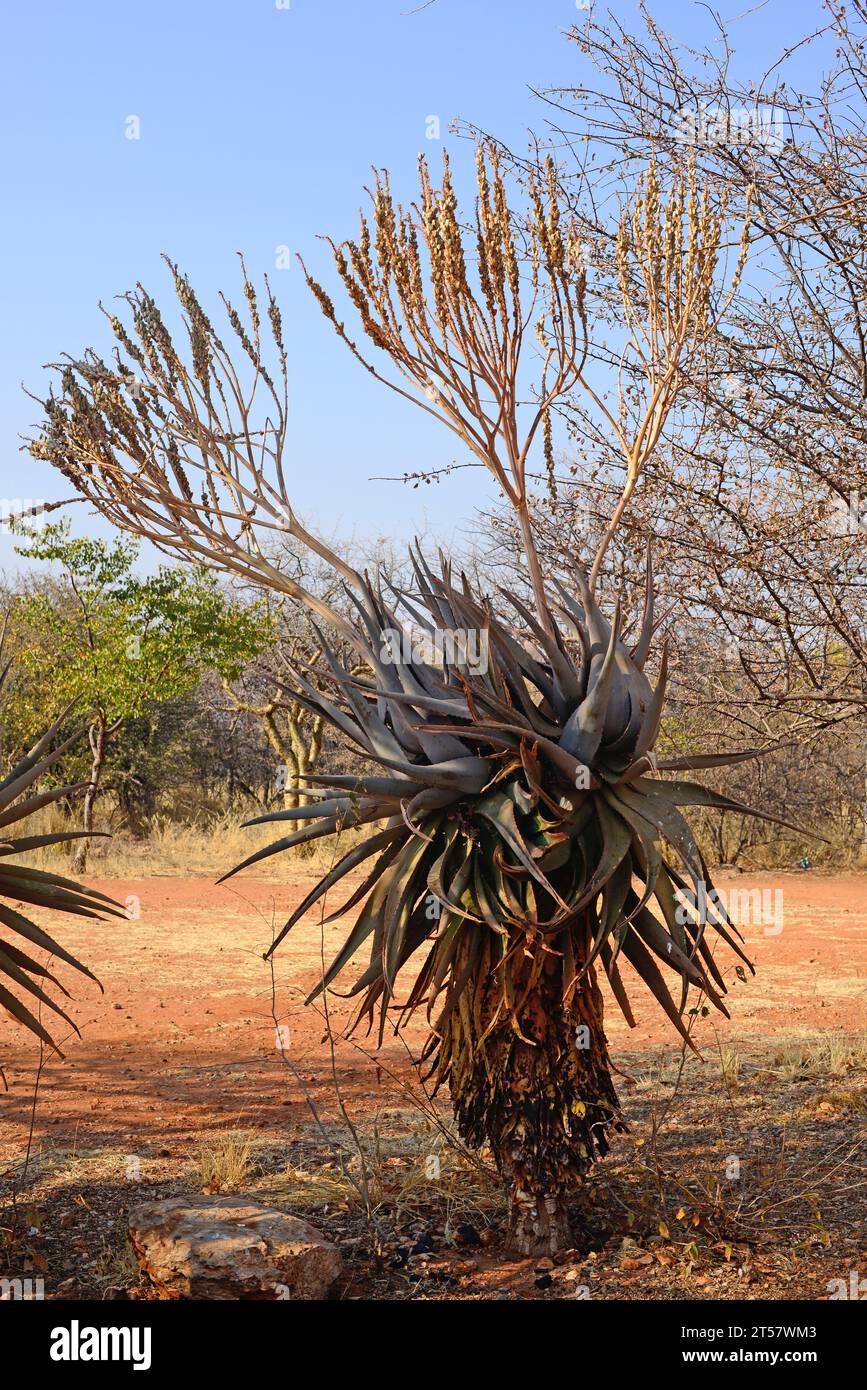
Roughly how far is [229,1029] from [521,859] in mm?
5360

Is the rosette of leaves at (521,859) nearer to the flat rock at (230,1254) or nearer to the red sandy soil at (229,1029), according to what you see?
the flat rock at (230,1254)

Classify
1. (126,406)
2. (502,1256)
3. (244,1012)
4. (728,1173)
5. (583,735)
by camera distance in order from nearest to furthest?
(583,735) → (502,1256) → (728,1173) → (126,406) → (244,1012)

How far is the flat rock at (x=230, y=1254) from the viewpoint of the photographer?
12.6 feet

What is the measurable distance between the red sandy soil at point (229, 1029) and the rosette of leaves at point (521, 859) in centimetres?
123

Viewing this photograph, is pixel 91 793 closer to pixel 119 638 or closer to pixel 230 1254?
pixel 119 638

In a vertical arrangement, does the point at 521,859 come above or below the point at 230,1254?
above

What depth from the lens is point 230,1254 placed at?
387 centimetres

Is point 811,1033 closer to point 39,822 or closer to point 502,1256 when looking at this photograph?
point 502,1256

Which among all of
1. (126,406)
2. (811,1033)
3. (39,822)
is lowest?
(811,1033)

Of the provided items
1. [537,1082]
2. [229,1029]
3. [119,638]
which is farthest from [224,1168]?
[119,638]

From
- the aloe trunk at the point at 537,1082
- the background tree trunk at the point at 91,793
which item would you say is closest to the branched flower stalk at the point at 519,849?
the aloe trunk at the point at 537,1082

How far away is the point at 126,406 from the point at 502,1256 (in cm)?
558

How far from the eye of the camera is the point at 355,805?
430 centimetres

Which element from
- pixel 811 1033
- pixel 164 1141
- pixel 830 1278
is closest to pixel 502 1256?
pixel 830 1278
